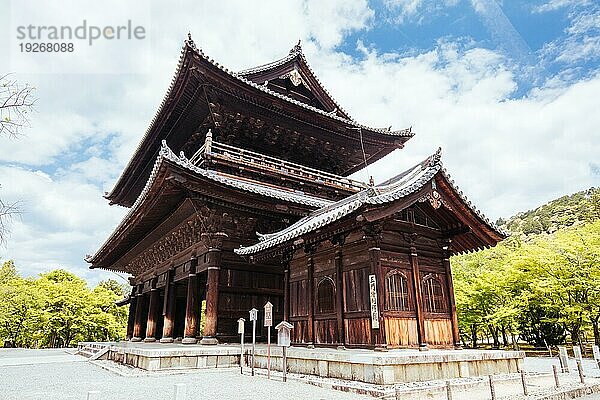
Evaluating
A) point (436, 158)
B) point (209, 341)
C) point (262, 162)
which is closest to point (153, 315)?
point (209, 341)

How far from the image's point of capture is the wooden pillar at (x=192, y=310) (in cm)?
1440

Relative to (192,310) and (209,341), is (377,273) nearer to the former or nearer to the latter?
(209,341)

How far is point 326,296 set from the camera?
11484mm

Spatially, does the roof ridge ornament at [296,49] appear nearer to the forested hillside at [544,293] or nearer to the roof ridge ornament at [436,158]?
the roof ridge ornament at [436,158]

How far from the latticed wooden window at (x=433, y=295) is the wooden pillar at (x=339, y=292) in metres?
2.26

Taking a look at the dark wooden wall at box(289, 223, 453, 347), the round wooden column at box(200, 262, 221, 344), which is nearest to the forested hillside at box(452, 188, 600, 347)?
the dark wooden wall at box(289, 223, 453, 347)

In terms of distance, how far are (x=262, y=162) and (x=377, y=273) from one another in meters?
8.59

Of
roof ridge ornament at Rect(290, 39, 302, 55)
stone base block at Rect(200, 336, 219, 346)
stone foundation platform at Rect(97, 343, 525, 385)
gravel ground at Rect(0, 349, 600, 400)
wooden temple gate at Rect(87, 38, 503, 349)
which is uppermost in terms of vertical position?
roof ridge ornament at Rect(290, 39, 302, 55)

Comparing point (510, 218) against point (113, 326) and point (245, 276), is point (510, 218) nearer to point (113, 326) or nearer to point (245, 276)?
point (113, 326)

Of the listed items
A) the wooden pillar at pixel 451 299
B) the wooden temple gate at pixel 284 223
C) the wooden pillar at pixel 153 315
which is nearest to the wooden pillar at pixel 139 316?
the wooden temple gate at pixel 284 223

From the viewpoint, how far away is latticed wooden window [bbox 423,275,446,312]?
10953 mm

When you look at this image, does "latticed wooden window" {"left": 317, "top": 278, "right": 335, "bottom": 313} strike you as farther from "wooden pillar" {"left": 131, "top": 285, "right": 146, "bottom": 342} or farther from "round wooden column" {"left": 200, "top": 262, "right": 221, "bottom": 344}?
"wooden pillar" {"left": 131, "top": 285, "right": 146, "bottom": 342}

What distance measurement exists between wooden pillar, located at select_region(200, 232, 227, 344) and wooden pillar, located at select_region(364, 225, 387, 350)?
6.05 m

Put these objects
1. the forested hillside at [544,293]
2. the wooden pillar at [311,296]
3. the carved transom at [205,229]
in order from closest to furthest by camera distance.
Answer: the wooden pillar at [311,296] → the carved transom at [205,229] → the forested hillside at [544,293]
